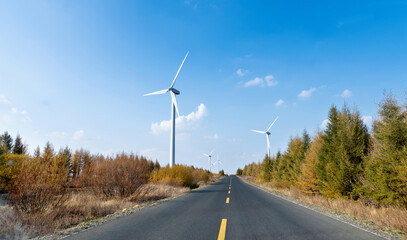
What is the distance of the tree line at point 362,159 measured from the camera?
377 inches

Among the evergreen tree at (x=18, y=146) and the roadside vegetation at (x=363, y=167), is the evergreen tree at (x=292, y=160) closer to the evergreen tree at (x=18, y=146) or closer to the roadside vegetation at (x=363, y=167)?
the roadside vegetation at (x=363, y=167)

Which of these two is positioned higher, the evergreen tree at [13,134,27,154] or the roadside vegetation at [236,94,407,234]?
the evergreen tree at [13,134,27,154]

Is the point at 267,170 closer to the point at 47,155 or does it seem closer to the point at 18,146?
the point at 47,155

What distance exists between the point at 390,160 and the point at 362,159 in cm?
343

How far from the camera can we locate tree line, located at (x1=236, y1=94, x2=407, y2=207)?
31.4ft

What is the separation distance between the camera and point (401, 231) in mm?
6539

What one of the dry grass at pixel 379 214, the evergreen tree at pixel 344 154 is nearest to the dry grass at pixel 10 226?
the dry grass at pixel 379 214

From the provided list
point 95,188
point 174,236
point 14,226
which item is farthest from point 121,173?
point 174,236

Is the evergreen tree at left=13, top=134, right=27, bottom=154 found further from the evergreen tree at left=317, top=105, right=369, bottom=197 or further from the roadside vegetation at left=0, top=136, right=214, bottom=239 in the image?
the evergreen tree at left=317, top=105, right=369, bottom=197

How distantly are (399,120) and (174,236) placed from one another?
11.4 meters

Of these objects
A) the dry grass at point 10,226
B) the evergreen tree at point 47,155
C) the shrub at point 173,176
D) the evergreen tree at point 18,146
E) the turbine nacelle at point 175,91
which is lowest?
the dry grass at point 10,226

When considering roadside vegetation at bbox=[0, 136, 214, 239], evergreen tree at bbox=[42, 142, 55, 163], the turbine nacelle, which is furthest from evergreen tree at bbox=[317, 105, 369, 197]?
the turbine nacelle

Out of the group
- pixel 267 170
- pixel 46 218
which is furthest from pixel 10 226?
pixel 267 170

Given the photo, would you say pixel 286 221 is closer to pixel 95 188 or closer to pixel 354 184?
pixel 354 184
